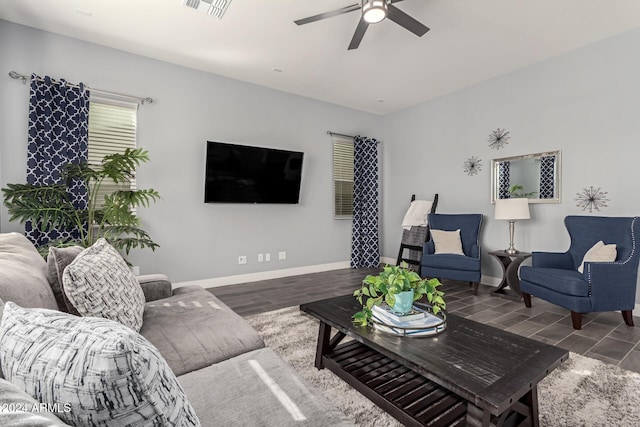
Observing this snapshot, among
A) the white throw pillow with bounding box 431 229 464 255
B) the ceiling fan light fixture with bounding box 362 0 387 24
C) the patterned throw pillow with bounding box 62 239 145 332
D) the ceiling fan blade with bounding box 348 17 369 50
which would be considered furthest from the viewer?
the white throw pillow with bounding box 431 229 464 255

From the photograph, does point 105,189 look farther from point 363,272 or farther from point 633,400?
point 633,400

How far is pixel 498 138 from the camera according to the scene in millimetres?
4289

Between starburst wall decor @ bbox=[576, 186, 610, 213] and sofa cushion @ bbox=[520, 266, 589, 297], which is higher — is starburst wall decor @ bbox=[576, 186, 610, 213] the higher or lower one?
the higher one

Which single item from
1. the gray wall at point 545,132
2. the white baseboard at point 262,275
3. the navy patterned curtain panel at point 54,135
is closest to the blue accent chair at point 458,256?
the gray wall at point 545,132

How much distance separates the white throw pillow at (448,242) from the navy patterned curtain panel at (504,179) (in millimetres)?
772

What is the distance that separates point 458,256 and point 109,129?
440 centimetres

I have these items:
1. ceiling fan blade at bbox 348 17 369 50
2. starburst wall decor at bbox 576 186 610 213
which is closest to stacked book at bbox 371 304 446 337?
ceiling fan blade at bbox 348 17 369 50

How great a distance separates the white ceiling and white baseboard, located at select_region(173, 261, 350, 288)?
8.95 ft

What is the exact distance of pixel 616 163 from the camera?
3307mm

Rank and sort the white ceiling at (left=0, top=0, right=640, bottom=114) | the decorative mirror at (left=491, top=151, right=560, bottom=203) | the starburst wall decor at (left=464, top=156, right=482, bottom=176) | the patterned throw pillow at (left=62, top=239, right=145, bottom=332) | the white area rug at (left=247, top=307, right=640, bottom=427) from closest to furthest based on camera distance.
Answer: the patterned throw pillow at (left=62, top=239, right=145, bottom=332), the white area rug at (left=247, top=307, right=640, bottom=427), the white ceiling at (left=0, top=0, right=640, bottom=114), the decorative mirror at (left=491, top=151, right=560, bottom=203), the starburst wall decor at (left=464, top=156, right=482, bottom=176)

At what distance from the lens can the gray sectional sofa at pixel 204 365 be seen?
61cm

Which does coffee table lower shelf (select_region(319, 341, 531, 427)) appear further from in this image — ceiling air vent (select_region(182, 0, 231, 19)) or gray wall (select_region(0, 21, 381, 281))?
ceiling air vent (select_region(182, 0, 231, 19))

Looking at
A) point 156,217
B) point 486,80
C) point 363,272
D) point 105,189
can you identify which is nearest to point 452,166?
point 486,80

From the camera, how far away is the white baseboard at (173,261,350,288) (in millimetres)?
4098
